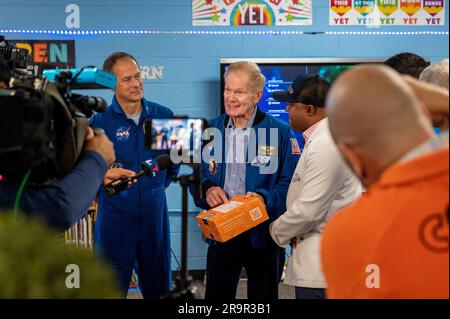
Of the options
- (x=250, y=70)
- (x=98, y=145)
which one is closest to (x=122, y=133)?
(x=250, y=70)

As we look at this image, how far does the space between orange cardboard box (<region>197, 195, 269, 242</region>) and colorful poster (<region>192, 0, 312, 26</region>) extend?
8.42ft

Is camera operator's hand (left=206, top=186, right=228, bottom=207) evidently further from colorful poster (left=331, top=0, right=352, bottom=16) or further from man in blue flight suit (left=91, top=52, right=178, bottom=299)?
colorful poster (left=331, top=0, right=352, bottom=16)

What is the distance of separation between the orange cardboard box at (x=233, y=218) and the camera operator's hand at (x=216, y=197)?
11cm

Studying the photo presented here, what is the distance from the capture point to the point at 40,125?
1.79 m

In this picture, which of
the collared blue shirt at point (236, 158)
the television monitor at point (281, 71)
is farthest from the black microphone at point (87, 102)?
the television monitor at point (281, 71)

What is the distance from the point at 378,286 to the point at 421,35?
4.53 metres

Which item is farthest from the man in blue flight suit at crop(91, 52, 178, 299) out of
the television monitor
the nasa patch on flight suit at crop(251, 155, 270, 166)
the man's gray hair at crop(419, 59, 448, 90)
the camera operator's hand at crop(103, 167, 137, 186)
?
the television monitor

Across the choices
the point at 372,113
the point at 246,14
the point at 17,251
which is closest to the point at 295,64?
the point at 246,14

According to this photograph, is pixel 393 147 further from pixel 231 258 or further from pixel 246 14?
pixel 246 14

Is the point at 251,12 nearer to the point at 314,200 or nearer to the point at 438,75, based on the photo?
the point at 314,200

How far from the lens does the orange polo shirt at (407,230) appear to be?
1.15 m

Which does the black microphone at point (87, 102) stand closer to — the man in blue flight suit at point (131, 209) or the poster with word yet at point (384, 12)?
the man in blue flight suit at point (131, 209)

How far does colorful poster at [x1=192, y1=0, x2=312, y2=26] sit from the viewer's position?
521cm

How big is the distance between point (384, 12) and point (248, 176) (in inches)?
108
